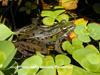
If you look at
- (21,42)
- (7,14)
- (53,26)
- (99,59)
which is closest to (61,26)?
(53,26)

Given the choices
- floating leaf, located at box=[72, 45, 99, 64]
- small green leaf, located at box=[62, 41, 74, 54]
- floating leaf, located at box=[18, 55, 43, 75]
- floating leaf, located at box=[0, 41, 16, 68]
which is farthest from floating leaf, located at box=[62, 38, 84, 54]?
floating leaf, located at box=[0, 41, 16, 68]

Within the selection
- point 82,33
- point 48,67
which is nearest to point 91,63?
point 48,67

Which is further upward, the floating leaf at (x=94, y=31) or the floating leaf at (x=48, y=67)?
the floating leaf at (x=94, y=31)

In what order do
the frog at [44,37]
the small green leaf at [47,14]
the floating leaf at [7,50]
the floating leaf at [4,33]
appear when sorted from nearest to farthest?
the floating leaf at [7,50]
the floating leaf at [4,33]
the frog at [44,37]
the small green leaf at [47,14]

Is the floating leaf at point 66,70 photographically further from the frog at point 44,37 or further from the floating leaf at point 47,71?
the frog at point 44,37

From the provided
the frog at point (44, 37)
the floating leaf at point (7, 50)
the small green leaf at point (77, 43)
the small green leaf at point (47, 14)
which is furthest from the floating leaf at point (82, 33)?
the floating leaf at point (7, 50)

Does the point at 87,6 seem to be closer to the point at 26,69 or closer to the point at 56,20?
the point at 56,20

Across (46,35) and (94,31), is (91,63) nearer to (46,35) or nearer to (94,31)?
(94,31)
